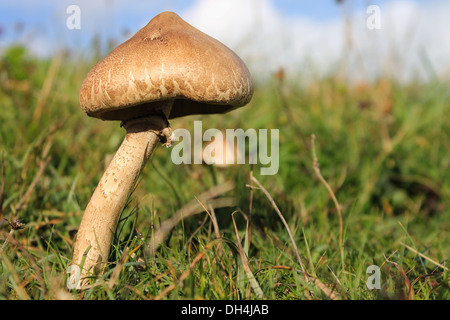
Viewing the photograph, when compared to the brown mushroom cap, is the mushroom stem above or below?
below

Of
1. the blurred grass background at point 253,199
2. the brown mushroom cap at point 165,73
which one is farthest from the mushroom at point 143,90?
the blurred grass background at point 253,199

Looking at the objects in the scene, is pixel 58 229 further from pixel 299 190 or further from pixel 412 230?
pixel 412 230

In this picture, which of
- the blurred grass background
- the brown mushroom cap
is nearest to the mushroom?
the brown mushroom cap

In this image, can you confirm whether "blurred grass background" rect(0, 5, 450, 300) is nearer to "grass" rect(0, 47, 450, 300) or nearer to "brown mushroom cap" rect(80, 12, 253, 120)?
"grass" rect(0, 47, 450, 300)

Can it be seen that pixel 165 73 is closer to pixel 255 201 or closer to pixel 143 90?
pixel 143 90

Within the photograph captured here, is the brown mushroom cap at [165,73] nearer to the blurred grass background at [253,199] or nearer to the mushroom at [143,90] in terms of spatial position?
the mushroom at [143,90]
